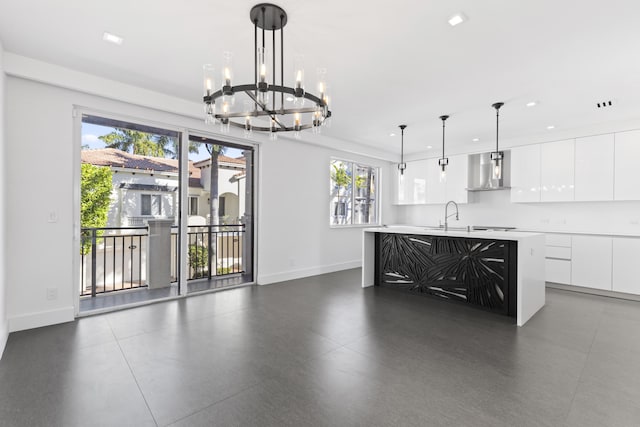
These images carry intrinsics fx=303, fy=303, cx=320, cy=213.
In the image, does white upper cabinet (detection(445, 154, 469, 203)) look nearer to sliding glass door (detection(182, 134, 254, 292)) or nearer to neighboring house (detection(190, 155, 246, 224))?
sliding glass door (detection(182, 134, 254, 292))

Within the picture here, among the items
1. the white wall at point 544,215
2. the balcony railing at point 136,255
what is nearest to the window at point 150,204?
the balcony railing at point 136,255

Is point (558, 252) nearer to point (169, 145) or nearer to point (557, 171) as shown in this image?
point (557, 171)

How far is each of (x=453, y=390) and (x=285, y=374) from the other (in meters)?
1.21

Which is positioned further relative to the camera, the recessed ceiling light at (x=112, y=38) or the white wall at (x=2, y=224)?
the white wall at (x=2, y=224)

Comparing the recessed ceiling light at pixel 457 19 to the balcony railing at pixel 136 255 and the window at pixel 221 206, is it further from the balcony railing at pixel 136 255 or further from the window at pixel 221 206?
the balcony railing at pixel 136 255

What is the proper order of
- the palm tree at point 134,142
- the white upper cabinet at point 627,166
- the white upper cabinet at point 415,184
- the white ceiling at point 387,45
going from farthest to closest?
1. the white upper cabinet at point 415,184
2. the white upper cabinet at point 627,166
3. the palm tree at point 134,142
4. the white ceiling at point 387,45

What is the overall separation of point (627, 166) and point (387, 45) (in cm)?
470

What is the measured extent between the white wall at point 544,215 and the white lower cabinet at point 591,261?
52cm

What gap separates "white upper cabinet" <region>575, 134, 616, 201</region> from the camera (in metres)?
4.87

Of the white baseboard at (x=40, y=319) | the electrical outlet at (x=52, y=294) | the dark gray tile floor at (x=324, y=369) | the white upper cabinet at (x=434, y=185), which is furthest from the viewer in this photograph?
the white upper cabinet at (x=434, y=185)

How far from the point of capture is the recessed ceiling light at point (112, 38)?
8.63 ft

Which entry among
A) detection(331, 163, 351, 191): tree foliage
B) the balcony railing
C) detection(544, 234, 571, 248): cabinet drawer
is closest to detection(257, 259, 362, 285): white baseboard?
the balcony railing

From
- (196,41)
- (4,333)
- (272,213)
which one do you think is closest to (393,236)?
(272,213)

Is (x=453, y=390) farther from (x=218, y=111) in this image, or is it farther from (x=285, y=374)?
(x=218, y=111)
